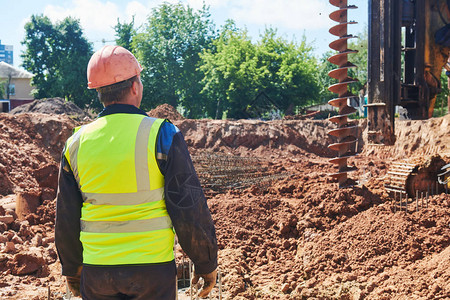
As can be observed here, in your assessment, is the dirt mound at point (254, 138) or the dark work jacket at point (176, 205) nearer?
the dark work jacket at point (176, 205)

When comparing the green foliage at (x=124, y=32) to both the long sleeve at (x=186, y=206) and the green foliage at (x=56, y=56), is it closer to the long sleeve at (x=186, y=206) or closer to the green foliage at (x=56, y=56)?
the green foliage at (x=56, y=56)

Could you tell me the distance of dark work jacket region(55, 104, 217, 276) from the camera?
2.26 meters

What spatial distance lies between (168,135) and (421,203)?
4990 mm

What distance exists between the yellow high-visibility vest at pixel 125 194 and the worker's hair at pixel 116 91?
221mm

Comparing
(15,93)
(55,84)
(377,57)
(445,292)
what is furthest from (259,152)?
(15,93)

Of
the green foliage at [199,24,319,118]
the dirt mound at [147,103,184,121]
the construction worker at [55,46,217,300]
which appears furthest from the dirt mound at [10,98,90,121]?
the construction worker at [55,46,217,300]

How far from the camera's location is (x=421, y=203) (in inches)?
245

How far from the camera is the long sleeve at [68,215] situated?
2.45m

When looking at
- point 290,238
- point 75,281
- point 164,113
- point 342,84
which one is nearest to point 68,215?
point 75,281

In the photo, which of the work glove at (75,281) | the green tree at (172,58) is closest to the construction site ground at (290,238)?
the work glove at (75,281)

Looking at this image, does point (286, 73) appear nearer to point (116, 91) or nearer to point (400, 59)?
point (400, 59)

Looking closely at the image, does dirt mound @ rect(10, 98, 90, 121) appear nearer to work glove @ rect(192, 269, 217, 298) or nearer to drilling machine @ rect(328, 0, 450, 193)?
drilling machine @ rect(328, 0, 450, 193)

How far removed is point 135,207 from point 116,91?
666mm

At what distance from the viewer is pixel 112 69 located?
8.09 feet
